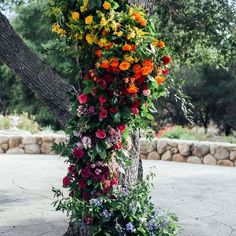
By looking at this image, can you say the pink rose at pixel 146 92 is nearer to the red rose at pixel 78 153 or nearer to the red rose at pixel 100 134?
the red rose at pixel 100 134

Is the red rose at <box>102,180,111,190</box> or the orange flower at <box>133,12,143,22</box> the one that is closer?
the orange flower at <box>133,12,143,22</box>

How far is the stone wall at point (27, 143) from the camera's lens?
35.8 feet

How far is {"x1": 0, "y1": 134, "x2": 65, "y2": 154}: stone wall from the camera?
10922 mm

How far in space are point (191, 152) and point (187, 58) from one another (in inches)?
118

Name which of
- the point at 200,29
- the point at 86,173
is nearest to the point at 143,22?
the point at 86,173

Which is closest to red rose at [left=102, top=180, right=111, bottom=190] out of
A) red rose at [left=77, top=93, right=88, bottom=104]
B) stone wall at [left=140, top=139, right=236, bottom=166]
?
red rose at [left=77, top=93, right=88, bottom=104]

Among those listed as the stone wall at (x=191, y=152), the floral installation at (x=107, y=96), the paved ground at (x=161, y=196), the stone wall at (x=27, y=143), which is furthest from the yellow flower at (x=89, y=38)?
the stone wall at (x=27, y=143)

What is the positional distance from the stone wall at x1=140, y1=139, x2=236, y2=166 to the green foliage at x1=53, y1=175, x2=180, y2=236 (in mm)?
6213

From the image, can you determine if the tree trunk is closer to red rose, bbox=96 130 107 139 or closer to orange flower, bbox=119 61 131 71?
red rose, bbox=96 130 107 139

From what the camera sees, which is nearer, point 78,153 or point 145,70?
point 145,70

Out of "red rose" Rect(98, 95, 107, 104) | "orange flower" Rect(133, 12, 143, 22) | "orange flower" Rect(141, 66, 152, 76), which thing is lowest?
"red rose" Rect(98, 95, 107, 104)

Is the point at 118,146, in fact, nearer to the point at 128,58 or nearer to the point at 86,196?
the point at 86,196

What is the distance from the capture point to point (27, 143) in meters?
11.0

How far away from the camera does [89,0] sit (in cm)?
316
